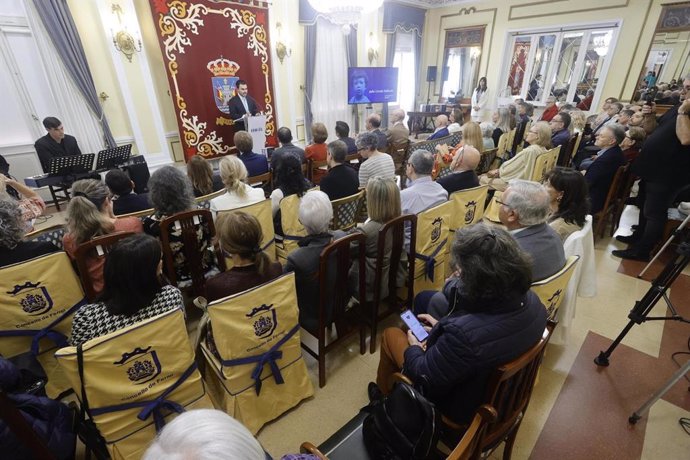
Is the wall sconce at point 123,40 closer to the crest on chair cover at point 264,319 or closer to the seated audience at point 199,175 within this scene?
the seated audience at point 199,175

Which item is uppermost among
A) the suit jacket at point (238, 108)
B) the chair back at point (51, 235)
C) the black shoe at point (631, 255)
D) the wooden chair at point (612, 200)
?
the suit jacket at point (238, 108)

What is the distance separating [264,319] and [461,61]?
9.31 metres

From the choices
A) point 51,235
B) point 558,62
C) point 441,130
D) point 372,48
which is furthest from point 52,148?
point 558,62

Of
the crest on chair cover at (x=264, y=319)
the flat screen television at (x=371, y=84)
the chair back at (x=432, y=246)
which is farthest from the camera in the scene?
the flat screen television at (x=371, y=84)

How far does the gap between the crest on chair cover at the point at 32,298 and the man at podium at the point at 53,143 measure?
3.14 metres

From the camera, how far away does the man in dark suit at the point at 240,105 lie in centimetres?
509

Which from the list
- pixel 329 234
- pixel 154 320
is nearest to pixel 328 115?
pixel 329 234

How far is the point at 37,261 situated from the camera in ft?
4.45

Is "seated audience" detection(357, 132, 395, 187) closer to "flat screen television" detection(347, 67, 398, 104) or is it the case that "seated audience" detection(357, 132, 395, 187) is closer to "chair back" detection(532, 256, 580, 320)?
"chair back" detection(532, 256, 580, 320)

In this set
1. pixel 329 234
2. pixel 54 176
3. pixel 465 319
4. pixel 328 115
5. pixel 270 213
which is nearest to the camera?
pixel 465 319

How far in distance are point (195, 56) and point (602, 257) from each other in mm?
5800

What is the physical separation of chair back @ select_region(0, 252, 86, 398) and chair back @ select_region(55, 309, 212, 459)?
618 mm

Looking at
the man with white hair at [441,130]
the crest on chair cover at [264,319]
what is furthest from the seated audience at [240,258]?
the man with white hair at [441,130]

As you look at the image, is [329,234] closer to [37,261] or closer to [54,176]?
[37,261]
